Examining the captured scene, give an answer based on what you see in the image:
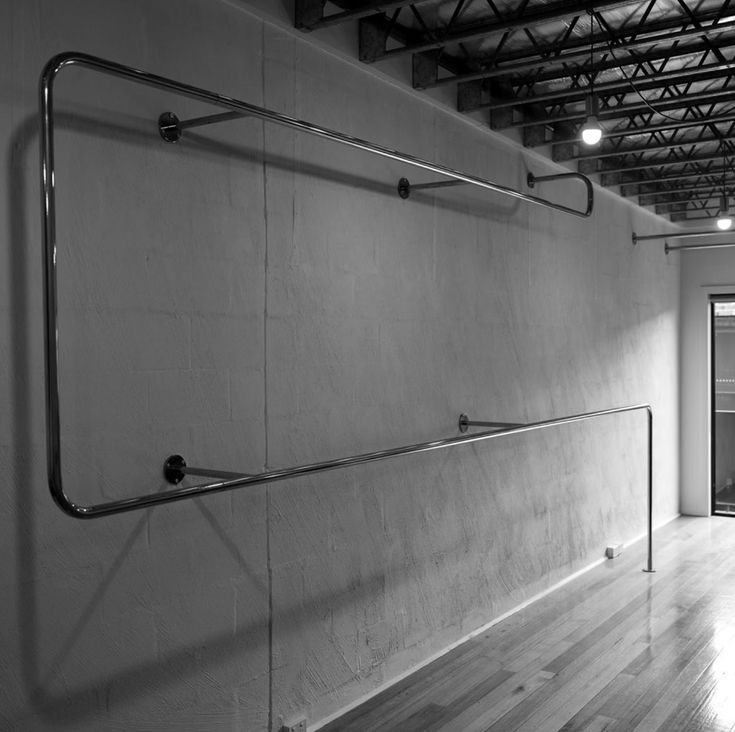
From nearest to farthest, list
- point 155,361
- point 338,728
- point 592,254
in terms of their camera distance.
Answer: point 155,361 → point 338,728 → point 592,254

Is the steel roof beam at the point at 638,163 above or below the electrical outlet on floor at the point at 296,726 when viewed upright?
above

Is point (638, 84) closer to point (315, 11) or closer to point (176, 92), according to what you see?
point (315, 11)

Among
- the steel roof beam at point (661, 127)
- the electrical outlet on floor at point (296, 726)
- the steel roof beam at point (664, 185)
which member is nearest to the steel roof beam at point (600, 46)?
the steel roof beam at point (661, 127)

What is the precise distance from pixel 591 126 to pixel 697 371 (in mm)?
4527

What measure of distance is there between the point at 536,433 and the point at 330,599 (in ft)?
6.50

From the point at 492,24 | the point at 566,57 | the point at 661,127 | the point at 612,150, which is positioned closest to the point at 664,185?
the point at 612,150

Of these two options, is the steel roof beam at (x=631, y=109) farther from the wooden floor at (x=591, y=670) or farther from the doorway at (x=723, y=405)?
the doorway at (x=723, y=405)

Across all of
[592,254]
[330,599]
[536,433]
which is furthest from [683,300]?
[330,599]

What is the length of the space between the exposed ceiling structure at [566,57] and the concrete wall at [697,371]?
2.19 meters

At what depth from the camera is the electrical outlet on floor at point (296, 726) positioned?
2926 millimetres

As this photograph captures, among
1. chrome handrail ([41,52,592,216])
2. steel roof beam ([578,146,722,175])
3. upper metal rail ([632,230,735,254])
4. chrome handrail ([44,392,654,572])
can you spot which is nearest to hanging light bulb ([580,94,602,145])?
chrome handrail ([41,52,592,216])

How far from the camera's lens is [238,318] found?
2.76m

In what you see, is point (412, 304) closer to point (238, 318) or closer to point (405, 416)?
point (405, 416)

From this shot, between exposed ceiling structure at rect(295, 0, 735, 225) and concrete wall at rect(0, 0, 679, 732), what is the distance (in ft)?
0.61
